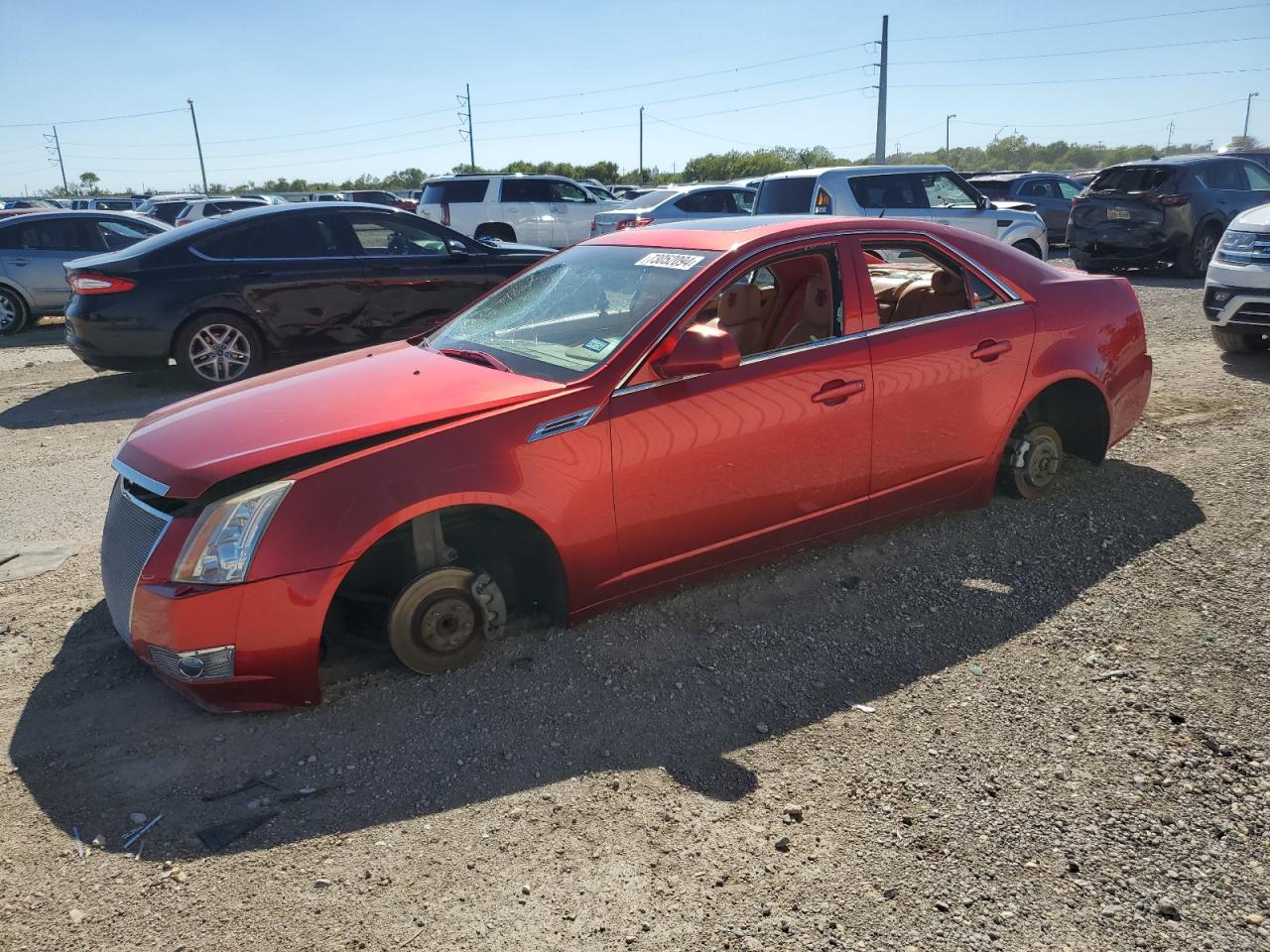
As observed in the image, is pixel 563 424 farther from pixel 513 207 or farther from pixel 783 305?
pixel 513 207

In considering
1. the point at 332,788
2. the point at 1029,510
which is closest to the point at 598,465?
the point at 332,788

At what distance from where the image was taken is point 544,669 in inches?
145

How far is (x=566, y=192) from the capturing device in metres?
19.7

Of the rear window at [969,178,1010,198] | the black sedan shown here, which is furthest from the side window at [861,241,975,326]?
the rear window at [969,178,1010,198]

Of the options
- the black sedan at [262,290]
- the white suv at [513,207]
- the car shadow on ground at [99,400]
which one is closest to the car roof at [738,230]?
the black sedan at [262,290]

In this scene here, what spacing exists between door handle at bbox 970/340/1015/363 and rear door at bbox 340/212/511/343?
539cm

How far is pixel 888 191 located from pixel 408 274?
22.0 feet

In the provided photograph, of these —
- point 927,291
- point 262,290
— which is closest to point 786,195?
point 262,290

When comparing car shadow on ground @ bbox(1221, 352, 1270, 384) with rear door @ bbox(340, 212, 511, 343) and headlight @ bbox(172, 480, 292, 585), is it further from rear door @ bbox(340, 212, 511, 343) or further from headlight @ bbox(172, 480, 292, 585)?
headlight @ bbox(172, 480, 292, 585)

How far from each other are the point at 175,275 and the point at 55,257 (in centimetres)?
625

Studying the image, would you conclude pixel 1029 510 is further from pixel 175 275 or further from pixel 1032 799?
pixel 175 275

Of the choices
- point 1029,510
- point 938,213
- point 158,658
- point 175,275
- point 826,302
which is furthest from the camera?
point 938,213

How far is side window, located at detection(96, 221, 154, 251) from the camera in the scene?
13375 mm

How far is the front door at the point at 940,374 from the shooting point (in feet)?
14.4
